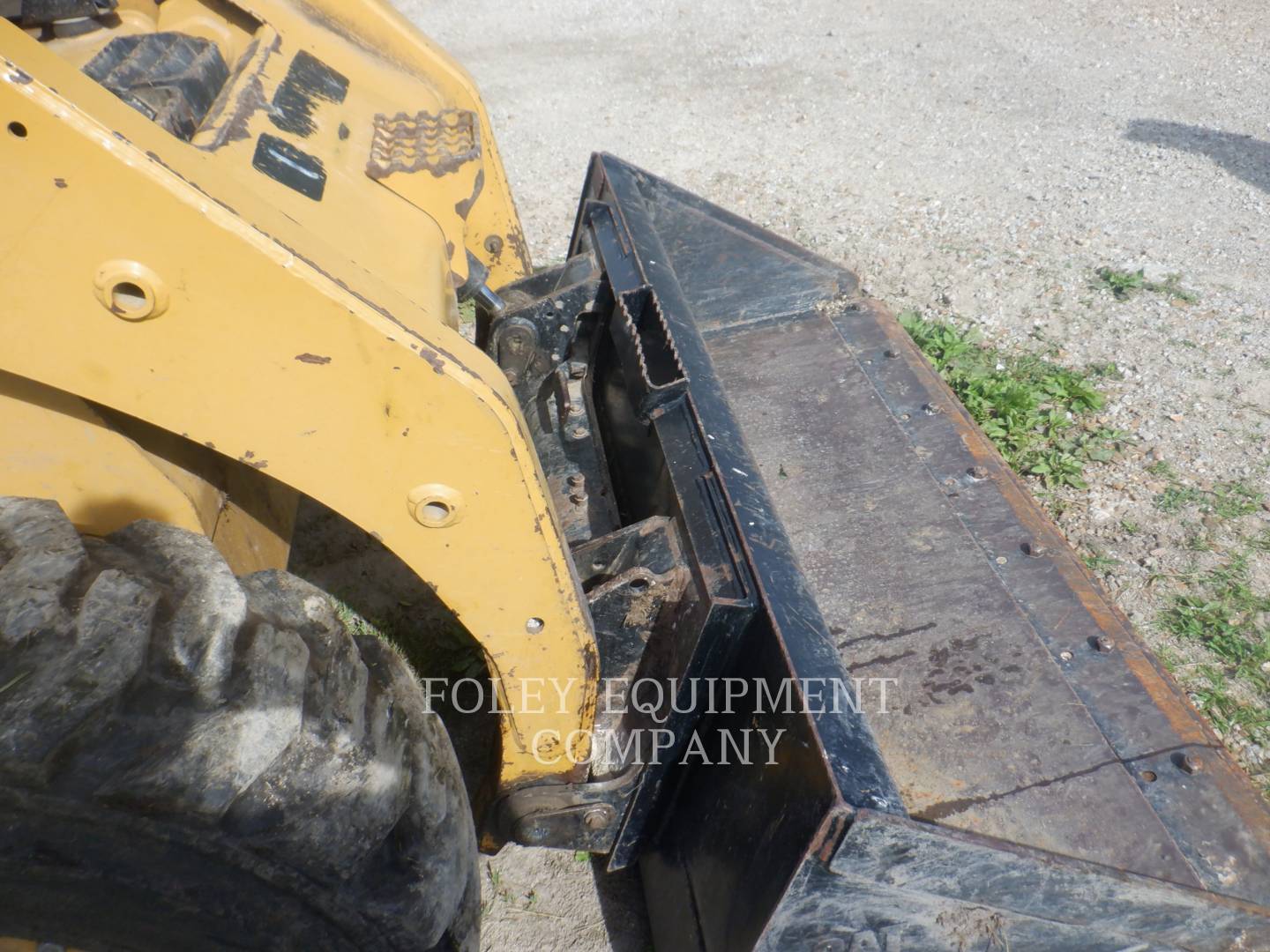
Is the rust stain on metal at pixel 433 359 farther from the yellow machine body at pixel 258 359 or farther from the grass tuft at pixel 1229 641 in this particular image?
the grass tuft at pixel 1229 641

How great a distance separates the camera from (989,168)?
4820 mm

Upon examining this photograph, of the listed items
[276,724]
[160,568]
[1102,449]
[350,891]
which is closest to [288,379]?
[160,568]

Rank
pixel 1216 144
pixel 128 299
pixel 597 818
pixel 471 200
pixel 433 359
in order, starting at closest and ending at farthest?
pixel 128 299, pixel 433 359, pixel 597 818, pixel 471 200, pixel 1216 144

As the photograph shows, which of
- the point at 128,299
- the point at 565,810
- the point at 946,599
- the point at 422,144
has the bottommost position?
the point at 565,810

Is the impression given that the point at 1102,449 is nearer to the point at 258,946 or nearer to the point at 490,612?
the point at 490,612

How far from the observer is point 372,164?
1.75m

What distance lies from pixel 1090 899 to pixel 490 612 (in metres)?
0.97

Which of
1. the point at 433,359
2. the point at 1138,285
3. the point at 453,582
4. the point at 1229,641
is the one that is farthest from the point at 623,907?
the point at 1138,285

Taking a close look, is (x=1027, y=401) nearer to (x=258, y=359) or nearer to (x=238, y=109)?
(x=238, y=109)

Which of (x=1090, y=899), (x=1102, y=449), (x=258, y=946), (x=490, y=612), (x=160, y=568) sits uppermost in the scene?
(x=160, y=568)

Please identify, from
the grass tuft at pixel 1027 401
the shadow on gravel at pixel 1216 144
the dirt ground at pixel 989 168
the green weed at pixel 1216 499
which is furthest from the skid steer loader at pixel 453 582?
the shadow on gravel at pixel 1216 144

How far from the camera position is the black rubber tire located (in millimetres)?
852

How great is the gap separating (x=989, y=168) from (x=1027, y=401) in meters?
2.20

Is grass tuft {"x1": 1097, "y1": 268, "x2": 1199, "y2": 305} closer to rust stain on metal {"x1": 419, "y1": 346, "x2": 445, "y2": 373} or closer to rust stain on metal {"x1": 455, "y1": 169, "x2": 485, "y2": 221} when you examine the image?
rust stain on metal {"x1": 455, "y1": 169, "x2": 485, "y2": 221}
